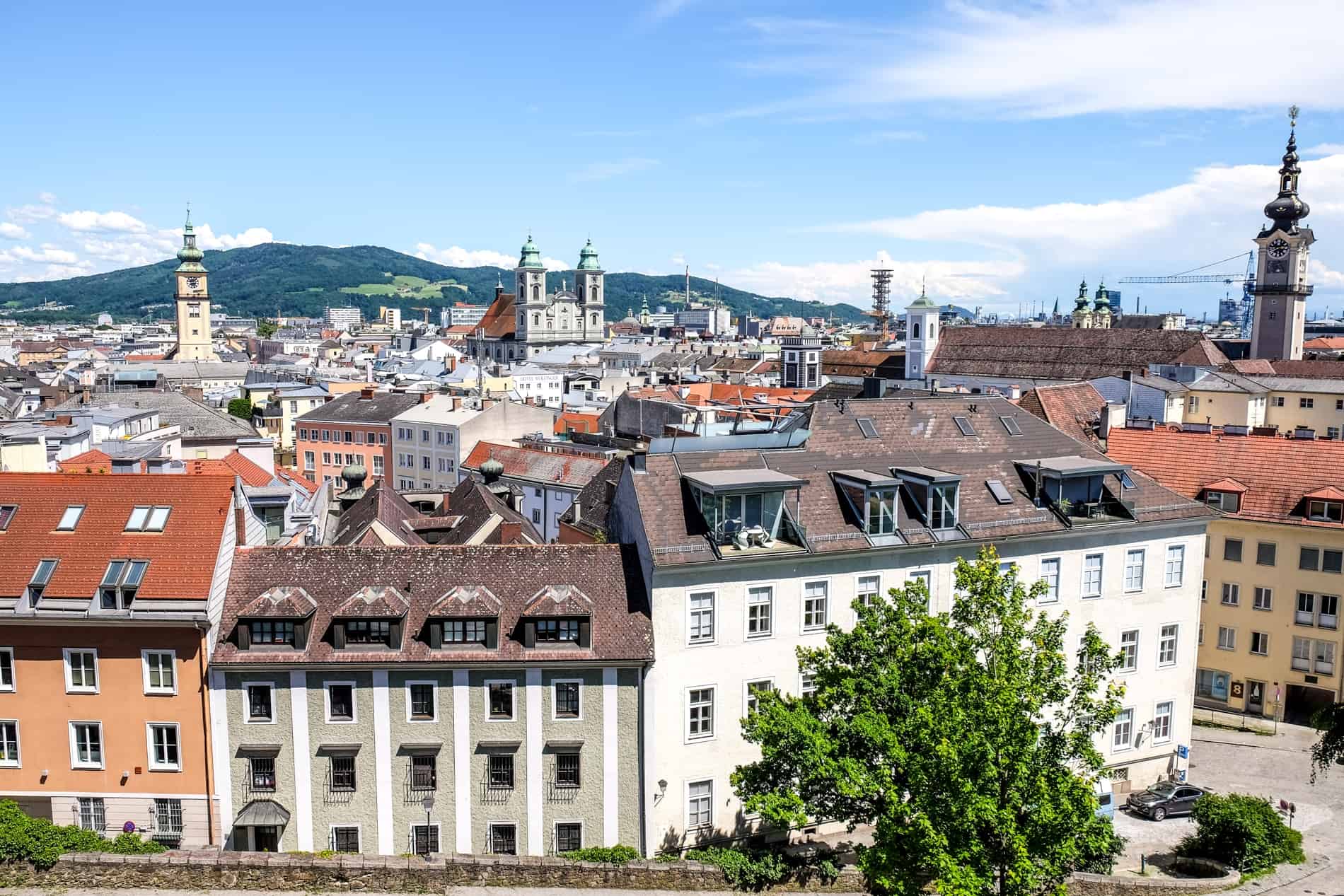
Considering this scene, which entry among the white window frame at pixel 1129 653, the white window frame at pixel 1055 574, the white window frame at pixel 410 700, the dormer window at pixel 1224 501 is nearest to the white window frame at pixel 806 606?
the white window frame at pixel 1055 574

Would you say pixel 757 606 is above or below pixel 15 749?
above

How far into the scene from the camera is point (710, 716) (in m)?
33.6

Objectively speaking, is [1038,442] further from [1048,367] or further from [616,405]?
[1048,367]

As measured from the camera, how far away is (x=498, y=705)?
106 ft

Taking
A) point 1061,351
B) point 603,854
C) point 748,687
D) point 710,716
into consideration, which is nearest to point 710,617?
point 748,687

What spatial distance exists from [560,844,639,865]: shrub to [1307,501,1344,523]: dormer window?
110ft

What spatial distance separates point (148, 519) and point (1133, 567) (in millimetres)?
33540

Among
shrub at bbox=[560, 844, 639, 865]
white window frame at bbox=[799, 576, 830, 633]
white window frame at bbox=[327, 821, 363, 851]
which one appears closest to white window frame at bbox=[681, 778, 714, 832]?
shrub at bbox=[560, 844, 639, 865]

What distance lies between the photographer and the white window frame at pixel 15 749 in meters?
32.2

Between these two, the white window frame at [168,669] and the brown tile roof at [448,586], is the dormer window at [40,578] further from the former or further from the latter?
the brown tile roof at [448,586]

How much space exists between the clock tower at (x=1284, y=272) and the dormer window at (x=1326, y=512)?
11181 centimetres

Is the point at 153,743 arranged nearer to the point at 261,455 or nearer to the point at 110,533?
the point at 110,533

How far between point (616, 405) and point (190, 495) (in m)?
58.0

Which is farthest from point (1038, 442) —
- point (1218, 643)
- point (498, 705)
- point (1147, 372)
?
point (1147, 372)
